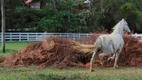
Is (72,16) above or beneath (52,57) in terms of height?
above

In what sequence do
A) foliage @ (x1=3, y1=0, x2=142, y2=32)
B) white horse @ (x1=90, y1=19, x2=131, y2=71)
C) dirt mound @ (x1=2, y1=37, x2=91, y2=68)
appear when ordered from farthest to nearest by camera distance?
foliage @ (x1=3, y1=0, x2=142, y2=32) < dirt mound @ (x1=2, y1=37, x2=91, y2=68) < white horse @ (x1=90, y1=19, x2=131, y2=71)

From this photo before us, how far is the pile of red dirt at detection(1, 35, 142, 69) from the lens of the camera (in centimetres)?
1405

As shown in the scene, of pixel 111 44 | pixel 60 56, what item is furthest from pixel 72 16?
pixel 111 44

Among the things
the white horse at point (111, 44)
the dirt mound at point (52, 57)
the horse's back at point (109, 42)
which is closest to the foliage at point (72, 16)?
the dirt mound at point (52, 57)

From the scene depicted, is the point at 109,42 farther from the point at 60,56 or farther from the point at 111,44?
the point at 60,56

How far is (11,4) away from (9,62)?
2523 cm

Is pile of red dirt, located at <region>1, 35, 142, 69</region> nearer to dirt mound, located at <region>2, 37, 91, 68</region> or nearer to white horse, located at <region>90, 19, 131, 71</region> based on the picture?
dirt mound, located at <region>2, 37, 91, 68</region>

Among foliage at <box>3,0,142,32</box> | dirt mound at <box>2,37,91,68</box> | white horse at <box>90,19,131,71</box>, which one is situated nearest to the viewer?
white horse at <box>90,19,131,71</box>

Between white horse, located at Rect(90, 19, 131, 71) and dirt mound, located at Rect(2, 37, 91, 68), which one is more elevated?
white horse, located at Rect(90, 19, 131, 71)

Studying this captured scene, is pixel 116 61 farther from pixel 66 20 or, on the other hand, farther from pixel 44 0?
pixel 44 0

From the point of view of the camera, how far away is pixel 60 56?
14148mm

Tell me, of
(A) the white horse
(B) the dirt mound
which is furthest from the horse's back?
(B) the dirt mound

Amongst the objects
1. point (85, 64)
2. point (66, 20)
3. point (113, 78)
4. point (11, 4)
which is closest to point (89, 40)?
point (85, 64)

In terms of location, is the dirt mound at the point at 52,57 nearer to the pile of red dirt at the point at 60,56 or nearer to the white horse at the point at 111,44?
the pile of red dirt at the point at 60,56
